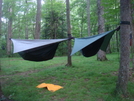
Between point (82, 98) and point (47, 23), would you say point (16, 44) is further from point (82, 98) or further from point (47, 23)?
point (47, 23)

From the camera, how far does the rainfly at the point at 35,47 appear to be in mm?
3581

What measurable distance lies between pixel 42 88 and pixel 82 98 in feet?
3.73

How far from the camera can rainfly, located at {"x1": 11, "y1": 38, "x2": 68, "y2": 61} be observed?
3581mm

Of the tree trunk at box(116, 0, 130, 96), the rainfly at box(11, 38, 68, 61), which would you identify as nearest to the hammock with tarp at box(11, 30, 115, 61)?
the rainfly at box(11, 38, 68, 61)

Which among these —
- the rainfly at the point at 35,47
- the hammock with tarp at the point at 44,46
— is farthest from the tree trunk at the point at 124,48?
the rainfly at the point at 35,47

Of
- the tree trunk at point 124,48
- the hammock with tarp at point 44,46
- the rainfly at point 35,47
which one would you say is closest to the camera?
the tree trunk at point 124,48

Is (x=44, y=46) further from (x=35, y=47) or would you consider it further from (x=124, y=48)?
(x=124, y=48)

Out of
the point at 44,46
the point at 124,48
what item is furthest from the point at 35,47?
Answer: the point at 124,48

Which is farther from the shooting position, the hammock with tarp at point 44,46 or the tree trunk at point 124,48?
the hammock with tarp at point 44,46

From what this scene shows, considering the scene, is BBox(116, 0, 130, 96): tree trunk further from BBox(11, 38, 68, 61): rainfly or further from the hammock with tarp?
BBox(11, 38, 68, 61): rainfly

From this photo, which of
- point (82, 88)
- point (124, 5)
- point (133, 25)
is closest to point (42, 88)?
point (82, 88)

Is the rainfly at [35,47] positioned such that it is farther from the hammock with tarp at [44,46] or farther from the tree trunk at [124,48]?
the tree trunk at [124,48]

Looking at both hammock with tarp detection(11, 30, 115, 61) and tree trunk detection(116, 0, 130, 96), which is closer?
tree trunk detection(116, 0, 130, 96)

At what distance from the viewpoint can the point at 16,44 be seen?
146 inches
